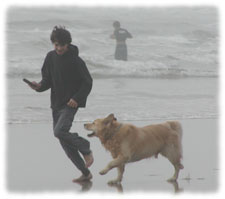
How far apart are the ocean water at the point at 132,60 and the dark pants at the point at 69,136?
4.17m

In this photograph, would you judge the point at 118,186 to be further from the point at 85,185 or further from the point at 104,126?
the point at 104,126

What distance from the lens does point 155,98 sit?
1384 cm

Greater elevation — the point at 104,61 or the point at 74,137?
the point at 74,137

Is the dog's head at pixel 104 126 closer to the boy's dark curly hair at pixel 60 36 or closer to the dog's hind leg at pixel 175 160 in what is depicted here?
the dog's hind leg at pixel 175 160

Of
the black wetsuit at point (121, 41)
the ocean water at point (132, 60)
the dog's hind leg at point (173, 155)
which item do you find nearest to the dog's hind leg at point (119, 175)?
the dog's hind leg at point (173, 155)

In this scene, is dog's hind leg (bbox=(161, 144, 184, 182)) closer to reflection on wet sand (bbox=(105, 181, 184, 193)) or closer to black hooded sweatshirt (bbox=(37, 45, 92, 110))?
reflection on wet sand (bbox=(105, 181, 184, 193))

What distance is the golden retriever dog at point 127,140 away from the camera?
6.45m

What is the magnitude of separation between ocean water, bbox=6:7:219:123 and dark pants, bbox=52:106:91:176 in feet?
13.7

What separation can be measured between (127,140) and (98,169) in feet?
2.89

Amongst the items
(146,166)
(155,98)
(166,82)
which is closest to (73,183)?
(146,166)

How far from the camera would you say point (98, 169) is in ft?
23.6

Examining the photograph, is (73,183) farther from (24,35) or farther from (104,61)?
(24,35)

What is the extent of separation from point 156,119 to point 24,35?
62.2 feet

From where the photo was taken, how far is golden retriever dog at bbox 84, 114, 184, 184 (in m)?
6.45
